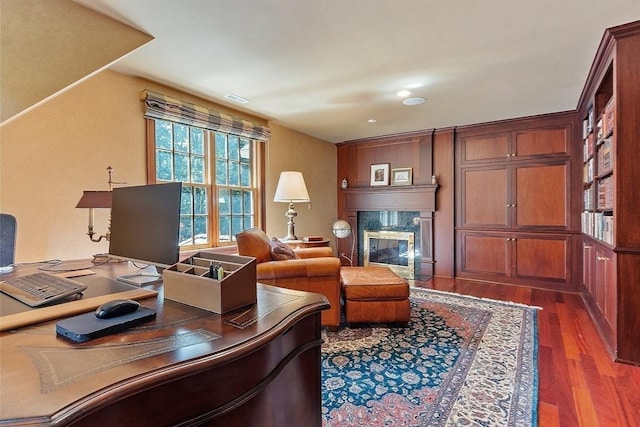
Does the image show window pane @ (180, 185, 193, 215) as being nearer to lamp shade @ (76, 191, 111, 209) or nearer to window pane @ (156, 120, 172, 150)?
window pane @ (156, 120, 172, 150)

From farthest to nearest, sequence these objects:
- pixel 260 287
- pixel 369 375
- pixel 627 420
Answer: pixel 369 375 → pixel 627 420 → pixel 260 287

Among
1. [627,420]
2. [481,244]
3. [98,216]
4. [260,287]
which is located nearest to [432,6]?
[260,287]

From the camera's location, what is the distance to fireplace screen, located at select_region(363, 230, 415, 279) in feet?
16.2

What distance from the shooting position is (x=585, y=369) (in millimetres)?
2035

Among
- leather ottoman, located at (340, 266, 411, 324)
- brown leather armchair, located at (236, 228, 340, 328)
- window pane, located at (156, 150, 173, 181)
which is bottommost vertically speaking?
leather ottoman, located at (340, 266, 411, 324)

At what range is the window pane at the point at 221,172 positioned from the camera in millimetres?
3544

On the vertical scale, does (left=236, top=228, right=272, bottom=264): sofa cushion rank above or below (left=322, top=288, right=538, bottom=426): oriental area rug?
above

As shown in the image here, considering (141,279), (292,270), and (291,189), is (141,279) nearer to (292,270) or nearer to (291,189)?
(292,270)

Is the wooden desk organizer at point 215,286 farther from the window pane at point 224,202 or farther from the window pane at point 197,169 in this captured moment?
the window pane at point 224,202

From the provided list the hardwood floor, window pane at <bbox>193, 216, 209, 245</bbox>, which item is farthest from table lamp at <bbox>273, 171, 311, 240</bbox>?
the hardwood floor

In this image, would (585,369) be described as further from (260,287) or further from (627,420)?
(260,287)

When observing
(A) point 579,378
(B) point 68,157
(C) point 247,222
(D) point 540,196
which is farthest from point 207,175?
(D) point 540,196

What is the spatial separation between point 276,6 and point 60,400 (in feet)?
6.41

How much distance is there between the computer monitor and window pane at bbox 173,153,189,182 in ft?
5.88
